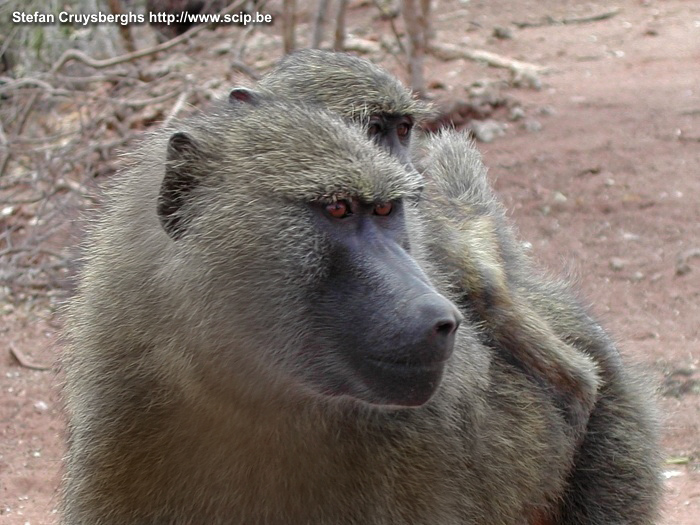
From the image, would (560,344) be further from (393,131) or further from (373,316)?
(373,316)

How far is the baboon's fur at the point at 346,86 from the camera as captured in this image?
3.61m

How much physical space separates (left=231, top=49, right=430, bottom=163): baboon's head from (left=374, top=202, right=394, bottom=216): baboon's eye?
3.75 feet

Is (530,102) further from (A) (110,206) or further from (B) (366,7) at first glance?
(A) (110,206)

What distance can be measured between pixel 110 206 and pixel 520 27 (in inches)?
386

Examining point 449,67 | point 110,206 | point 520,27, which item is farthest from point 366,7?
point 110,206

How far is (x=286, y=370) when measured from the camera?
2.35 meters

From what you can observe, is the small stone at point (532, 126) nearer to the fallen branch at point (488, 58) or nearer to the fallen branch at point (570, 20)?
the fallen branch at point (488, 58)

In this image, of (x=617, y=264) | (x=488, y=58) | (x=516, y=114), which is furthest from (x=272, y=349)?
(x=488, y=58)

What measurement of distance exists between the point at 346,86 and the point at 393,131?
0.80 feet

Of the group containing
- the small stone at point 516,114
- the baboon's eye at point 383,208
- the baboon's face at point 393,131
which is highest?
the baboon's eye at point 383,208

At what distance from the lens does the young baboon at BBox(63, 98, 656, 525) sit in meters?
2.27

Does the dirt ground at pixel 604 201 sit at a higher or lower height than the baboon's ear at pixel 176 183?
lower

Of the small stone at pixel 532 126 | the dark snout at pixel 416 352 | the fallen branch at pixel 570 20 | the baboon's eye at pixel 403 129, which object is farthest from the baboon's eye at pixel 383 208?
the fallen branch at pixel 570 20

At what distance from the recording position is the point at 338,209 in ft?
7.53
